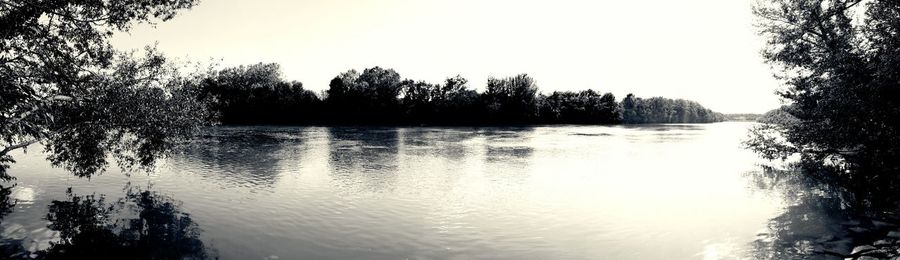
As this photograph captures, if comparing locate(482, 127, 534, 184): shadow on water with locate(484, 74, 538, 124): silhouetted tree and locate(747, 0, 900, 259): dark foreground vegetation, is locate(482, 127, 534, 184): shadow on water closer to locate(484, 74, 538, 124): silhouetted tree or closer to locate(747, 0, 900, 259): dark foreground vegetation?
locate(747, 0, 900, 259): dark foreground vegetation

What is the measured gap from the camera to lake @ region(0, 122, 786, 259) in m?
18.2

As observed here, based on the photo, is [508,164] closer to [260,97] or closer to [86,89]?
[86,89]

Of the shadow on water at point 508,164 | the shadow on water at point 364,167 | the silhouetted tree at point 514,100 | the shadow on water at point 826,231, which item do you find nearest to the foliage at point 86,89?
the shadow on water at point 364,167

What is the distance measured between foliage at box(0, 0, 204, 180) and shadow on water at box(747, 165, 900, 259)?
26.2 meters

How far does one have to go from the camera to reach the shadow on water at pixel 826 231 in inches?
685

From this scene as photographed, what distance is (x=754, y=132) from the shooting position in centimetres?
3225

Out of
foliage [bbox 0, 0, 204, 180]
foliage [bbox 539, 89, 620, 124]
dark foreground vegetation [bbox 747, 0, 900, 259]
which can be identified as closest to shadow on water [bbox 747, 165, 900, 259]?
dark foreground vegetation [bbox 747, 0, 900, 259]

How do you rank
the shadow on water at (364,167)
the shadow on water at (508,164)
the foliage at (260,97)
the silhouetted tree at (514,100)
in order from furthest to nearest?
the silhouetted tree at (514,100), the foliage at (260,97), the shadow on water at (508,164), the shadow on water at (364,167)

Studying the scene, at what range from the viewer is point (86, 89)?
22.6 meters

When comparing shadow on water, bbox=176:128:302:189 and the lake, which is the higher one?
shadow on water, bbox=176:128:302:189

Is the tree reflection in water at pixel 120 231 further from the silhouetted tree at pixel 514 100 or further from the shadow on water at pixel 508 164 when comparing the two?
the silhouetted tree at pixel 514 100

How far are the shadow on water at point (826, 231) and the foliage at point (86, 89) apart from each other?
1032 inches

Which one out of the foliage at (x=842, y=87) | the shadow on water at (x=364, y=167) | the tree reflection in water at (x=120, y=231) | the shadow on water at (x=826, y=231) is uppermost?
the foliage at (x=842, y=87)

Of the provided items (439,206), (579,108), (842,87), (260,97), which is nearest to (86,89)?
(439,206)
